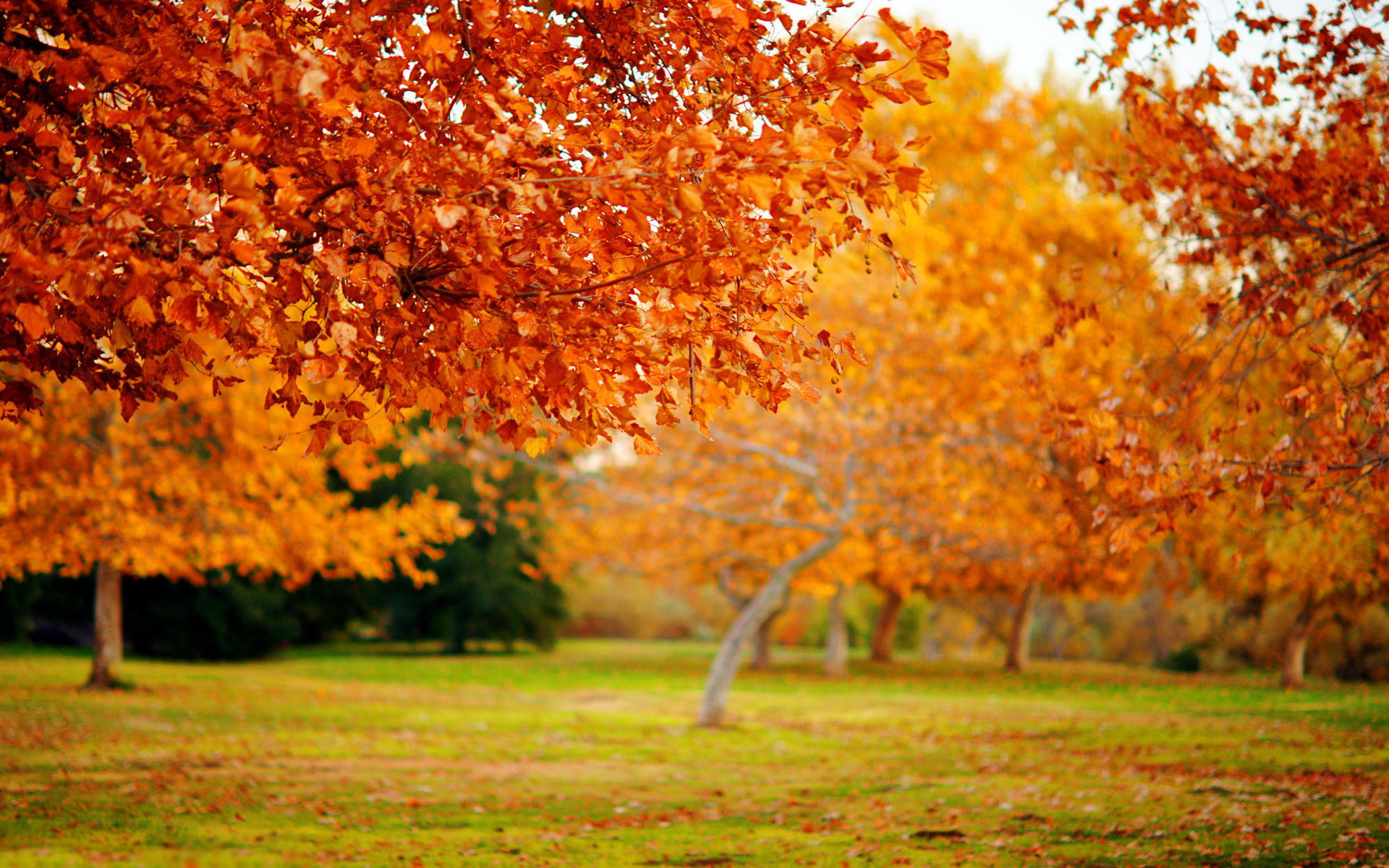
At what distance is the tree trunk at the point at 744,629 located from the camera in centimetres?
1561

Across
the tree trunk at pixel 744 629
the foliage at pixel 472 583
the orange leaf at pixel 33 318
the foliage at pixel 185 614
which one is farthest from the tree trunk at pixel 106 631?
the foliage at pixel 472 583

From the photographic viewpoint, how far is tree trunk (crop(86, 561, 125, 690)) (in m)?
19.0

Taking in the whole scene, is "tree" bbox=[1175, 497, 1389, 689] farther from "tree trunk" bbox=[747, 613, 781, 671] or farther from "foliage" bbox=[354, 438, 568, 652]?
"foliage" bbox=[354, 438, 568, 652]

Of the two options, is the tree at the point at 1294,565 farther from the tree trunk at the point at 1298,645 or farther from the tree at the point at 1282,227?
the tree at the point at 1282,227

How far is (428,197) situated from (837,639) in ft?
103

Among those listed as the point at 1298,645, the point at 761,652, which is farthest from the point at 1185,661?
the point at 761,652

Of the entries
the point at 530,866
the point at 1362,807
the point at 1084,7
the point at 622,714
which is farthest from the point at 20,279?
the point at 622,714

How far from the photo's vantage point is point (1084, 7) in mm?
8305

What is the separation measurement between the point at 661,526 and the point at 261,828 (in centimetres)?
1326

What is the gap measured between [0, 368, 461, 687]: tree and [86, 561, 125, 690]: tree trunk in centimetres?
94

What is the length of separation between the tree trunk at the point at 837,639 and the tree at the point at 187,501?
18.6m

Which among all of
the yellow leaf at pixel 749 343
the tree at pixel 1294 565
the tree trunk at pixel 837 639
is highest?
the yellow leaf at pixel 749 343

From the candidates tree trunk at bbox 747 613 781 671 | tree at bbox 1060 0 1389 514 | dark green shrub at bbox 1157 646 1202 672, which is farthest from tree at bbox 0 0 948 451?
dark green shrub at bbox 1157 646 1202 672

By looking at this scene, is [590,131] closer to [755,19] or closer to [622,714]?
[755,19]
